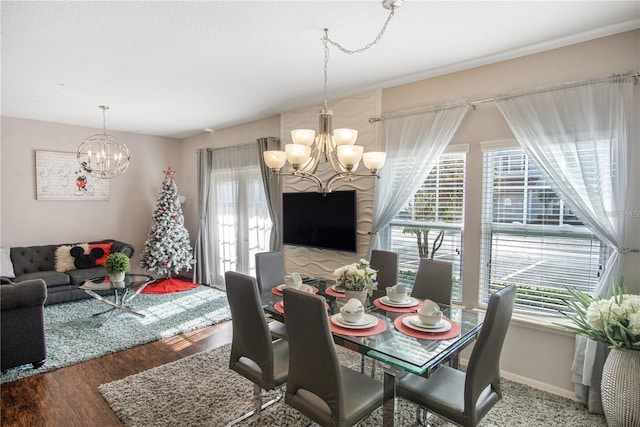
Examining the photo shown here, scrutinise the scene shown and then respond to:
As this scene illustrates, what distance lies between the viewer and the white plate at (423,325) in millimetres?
2062

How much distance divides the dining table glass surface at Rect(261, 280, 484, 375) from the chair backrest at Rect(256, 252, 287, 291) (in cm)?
81

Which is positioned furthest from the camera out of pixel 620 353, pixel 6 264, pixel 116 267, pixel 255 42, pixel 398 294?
pixel 6 264

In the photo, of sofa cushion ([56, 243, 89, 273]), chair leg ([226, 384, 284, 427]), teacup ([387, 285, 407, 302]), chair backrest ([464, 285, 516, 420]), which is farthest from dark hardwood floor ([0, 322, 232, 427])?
sofa cushion ([56, 243, 89, 273])

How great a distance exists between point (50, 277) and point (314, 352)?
15.9 ft

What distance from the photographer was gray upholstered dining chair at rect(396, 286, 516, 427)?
5.62 feet

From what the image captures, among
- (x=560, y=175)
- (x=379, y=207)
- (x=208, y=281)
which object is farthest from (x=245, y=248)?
(x=560, y=175)

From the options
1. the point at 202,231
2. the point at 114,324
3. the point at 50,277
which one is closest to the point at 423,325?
the point at 114,324

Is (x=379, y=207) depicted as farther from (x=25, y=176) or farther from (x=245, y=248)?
(x=25, y=176)

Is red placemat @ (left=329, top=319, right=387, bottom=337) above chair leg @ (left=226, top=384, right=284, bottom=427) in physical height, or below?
above

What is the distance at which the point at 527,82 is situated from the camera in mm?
2898

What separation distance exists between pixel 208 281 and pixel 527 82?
5.56m

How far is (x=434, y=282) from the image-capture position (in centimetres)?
284

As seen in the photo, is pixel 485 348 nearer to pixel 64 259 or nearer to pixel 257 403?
Result: pixel 257 403

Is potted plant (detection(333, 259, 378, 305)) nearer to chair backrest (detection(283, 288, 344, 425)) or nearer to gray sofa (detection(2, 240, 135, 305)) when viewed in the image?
chair backrest (detection(283, 288, 344, 425))
